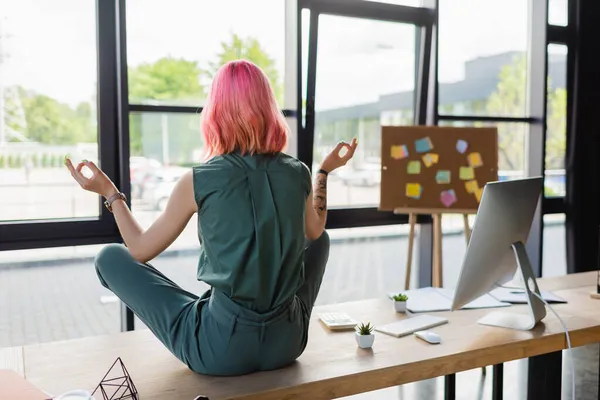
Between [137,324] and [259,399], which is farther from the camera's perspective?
[137,324]

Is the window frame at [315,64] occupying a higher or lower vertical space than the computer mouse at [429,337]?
higher

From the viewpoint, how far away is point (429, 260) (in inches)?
160

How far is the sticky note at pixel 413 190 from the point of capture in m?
3.54

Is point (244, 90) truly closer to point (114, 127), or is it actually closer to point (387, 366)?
point (387, 366)

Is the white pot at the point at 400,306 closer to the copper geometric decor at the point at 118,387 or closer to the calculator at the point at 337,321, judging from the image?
the calculator at the point at 337,321

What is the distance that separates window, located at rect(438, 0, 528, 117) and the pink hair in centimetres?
257

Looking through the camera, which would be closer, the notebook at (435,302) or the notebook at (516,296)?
the notebook at (435,302)

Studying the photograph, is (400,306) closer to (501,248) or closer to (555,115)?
(501,248)

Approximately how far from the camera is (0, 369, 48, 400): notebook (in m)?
1.30

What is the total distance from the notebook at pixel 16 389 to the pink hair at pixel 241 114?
0.75m

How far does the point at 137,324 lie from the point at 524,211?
2183 mm

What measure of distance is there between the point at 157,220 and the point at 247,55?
1952mm

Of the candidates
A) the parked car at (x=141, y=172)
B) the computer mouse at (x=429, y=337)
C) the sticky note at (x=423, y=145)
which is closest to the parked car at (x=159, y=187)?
the parked car at (x=141, y=172)

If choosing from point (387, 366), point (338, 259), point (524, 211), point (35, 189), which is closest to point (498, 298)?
point (524, 211)
